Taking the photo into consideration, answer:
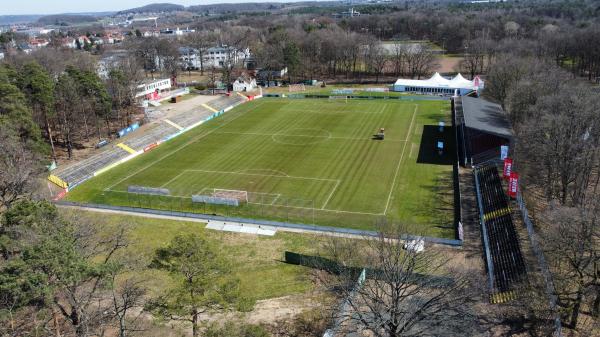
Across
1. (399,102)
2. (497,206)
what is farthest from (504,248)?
(399,102)

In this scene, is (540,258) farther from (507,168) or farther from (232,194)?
(232,194)

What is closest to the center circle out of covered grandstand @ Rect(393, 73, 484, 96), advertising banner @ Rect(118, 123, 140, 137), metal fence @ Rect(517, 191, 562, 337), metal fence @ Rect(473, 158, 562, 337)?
advertising banner @ Rect(118, 123, 140, 137)

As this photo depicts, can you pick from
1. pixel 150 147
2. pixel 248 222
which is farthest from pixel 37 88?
pixel 248 222

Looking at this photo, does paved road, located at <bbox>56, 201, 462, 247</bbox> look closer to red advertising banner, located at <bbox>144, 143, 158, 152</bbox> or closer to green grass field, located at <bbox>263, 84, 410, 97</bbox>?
red advertising banner, located at <bbox>144, 143, 158, 152</bbox>

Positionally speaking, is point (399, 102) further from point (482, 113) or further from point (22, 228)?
point (22, 228)

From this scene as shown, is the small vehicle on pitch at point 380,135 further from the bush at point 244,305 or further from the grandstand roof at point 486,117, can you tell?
the bush at point 244,305
